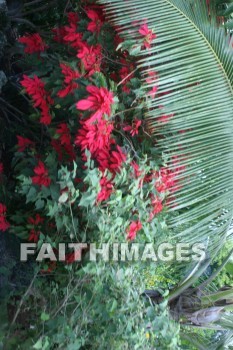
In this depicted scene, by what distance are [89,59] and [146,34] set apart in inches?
11.2

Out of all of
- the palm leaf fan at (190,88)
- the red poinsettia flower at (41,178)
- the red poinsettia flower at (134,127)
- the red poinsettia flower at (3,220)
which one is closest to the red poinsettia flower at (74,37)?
the palm leaf fan at (190,88)

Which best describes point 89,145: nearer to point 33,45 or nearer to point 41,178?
point 41,178

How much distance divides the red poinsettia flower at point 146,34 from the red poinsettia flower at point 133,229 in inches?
31.7

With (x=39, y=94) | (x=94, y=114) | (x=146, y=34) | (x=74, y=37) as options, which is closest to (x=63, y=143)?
(x=39, y=94)

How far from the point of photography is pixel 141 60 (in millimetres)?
2400

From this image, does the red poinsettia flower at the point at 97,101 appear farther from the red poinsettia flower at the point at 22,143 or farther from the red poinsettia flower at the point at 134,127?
the red poinsettia flower at the point at 22,143

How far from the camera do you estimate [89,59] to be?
2391 millimetres

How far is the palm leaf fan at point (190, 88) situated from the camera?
2.37 m

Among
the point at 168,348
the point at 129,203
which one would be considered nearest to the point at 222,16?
the point at 129,203

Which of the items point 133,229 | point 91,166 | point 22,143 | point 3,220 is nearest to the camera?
point 91,166

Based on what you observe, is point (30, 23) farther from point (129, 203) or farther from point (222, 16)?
point (129, 203)

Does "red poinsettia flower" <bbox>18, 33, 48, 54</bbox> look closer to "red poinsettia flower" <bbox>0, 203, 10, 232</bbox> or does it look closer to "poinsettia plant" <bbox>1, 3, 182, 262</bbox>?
"poinsettia plant" <bbox>1, 3, 182, 262</bbox>

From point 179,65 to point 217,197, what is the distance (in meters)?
0.65

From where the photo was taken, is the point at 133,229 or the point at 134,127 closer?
the point at 133,229
